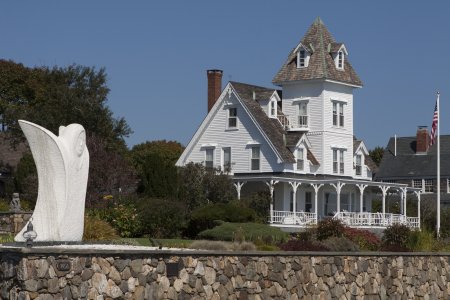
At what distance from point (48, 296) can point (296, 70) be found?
4464 cm

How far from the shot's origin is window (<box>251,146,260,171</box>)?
58.6 meters

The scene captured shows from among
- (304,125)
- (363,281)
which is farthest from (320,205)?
(363,281)

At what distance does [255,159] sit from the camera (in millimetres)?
58688

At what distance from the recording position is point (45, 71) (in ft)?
230

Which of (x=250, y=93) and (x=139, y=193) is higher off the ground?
(x=250, y=93)

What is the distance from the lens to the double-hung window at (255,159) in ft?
192

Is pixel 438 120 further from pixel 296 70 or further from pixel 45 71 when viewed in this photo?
pixel 45 71

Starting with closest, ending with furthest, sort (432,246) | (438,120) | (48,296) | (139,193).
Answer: (48,296), (432,246), (139,193), (438,120)

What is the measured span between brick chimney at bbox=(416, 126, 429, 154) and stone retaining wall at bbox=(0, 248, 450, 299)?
63.5 m

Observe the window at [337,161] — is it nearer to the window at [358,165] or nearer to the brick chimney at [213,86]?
the window at [358,165]

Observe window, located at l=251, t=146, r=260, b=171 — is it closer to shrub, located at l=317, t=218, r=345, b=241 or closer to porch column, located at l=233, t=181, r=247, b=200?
porch column, located at l=233, t=181, r=247, b=200

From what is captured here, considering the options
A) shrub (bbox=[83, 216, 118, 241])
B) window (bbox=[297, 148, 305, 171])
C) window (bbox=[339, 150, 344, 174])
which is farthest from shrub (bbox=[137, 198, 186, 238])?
window (bbox=[339, 150, 344, 174])

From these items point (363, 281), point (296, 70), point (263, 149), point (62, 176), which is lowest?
point (363, 281)

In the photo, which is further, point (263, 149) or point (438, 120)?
point (263, 149)
